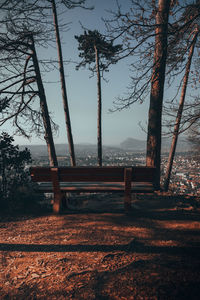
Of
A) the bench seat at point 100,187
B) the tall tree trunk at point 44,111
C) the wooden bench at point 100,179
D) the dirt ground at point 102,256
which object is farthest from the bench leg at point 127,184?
the tall tree trunk at point 44,111

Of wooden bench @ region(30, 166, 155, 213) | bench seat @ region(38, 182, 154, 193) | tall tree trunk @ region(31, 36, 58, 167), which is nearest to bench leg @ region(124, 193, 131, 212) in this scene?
wooden bench @ region(30, 166, 155, 213)

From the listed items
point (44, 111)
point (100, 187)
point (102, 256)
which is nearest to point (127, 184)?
point (100, 187)

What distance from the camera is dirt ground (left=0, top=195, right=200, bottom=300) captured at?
5.96 ft

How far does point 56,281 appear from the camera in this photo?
6.61 feet

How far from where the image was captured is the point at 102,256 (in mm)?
2455

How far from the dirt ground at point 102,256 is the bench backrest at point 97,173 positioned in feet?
2.67

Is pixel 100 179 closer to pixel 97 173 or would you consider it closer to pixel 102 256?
pixel 97 173

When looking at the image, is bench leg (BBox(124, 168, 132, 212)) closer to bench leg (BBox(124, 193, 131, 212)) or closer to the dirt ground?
bench leg (BBox(124, 193, 131, 212))

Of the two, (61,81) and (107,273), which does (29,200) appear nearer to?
(107,273)

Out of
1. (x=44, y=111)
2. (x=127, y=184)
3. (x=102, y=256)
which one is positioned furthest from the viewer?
(x=44, y=111)

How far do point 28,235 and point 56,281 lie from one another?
4.88ft

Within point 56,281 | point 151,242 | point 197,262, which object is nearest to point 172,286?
point 197,262

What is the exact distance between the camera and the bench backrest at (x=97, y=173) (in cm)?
394

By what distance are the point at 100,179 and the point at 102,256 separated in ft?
5.82
